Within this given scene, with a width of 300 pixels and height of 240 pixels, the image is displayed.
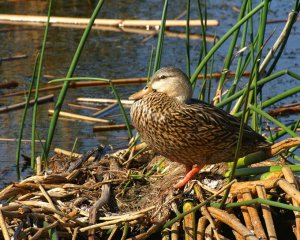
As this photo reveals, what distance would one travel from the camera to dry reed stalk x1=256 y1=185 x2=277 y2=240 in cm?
404

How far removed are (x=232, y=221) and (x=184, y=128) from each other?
0.68 m

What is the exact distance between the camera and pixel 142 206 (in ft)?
15.0

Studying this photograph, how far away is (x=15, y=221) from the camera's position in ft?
14.1

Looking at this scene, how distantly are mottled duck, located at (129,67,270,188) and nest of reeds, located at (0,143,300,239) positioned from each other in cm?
16

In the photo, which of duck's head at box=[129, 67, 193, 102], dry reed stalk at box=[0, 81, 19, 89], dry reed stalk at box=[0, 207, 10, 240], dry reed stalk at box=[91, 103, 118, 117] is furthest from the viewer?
dry reed stalk at box=[0, 81, 19, 89]

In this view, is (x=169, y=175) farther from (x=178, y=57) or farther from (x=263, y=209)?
(x=178, y=57)

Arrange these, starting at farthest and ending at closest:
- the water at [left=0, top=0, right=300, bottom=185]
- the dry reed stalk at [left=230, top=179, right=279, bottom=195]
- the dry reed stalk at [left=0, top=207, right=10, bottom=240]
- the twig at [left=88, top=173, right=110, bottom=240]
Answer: the water at [left=0, top=0, right=300, bottom=185] → the dry reed stalk at [left=230, top=179, right=279, bottom=195] → the twig at [left=88, top=173, right=110, bottom=240] → the dry reed stalk at [left=0, top=207, right=10, bottom=240]

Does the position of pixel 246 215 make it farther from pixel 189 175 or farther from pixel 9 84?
pixel 9 84

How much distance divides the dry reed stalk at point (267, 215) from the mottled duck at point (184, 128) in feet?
1.34

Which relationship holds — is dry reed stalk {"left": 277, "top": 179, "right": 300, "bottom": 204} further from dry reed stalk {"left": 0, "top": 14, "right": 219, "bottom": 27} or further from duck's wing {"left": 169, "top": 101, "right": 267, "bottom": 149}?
dry reed stalk {"left": 0, "top": 14, "right": 219, "bottom": 27}

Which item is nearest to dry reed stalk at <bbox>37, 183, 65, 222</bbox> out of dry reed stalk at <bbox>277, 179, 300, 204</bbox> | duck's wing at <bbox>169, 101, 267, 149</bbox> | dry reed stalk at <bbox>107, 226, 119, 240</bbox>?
dry reed stalk at <bbox>107, 226, 119, 240</bbox>

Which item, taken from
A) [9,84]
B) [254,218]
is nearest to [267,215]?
[254,218]

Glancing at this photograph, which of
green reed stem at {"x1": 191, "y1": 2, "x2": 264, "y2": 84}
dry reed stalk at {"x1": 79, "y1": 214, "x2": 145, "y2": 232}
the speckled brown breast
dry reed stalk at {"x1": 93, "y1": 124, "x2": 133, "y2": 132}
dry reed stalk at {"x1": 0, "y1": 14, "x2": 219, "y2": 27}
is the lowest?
dry reed stalk at {"x1": 79, "y1": 214, "x2": 145, "y2": 232}

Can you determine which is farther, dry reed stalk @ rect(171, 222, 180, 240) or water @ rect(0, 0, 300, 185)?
water @ rect(0, 0, 300, 185)
